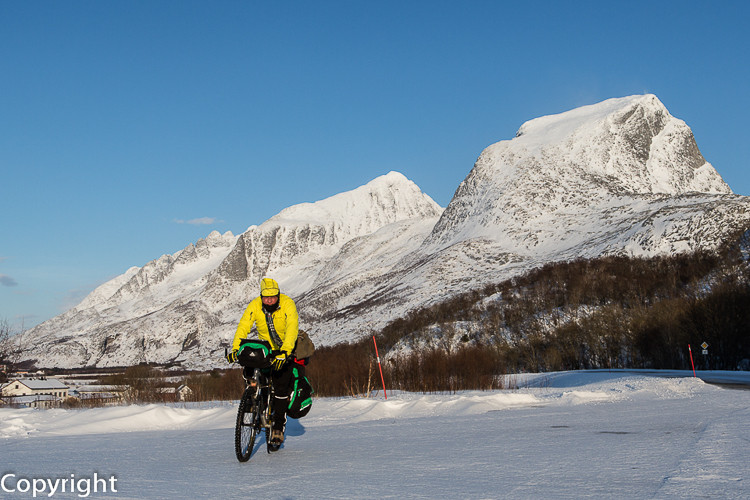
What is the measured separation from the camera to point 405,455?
764 cm

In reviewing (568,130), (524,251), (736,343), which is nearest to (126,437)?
(736,343)

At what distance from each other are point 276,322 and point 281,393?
0.90m

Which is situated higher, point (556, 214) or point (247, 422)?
point (556, 214)

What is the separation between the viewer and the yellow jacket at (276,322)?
27.0 ft

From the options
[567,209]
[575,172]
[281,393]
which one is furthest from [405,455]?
[575,172]

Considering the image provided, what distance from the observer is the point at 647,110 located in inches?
7598

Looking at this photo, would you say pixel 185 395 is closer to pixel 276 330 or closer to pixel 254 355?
pixel 276 330

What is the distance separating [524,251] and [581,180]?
123ft

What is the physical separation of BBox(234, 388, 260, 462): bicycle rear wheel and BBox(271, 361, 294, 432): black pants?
0.28 metres

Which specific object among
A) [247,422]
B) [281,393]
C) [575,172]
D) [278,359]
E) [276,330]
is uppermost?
Answer: [575,172]

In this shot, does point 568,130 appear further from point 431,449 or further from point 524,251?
point 431,449

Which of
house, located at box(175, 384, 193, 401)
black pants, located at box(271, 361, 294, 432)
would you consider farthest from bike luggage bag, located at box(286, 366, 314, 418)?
house, located at box(175, 384, 193, 401)

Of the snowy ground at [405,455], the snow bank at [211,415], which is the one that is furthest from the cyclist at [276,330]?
the snow bank at [211,415]

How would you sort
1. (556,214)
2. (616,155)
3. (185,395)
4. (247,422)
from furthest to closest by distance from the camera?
(616,155)
(556,214)
(185,395)
(247,422)
